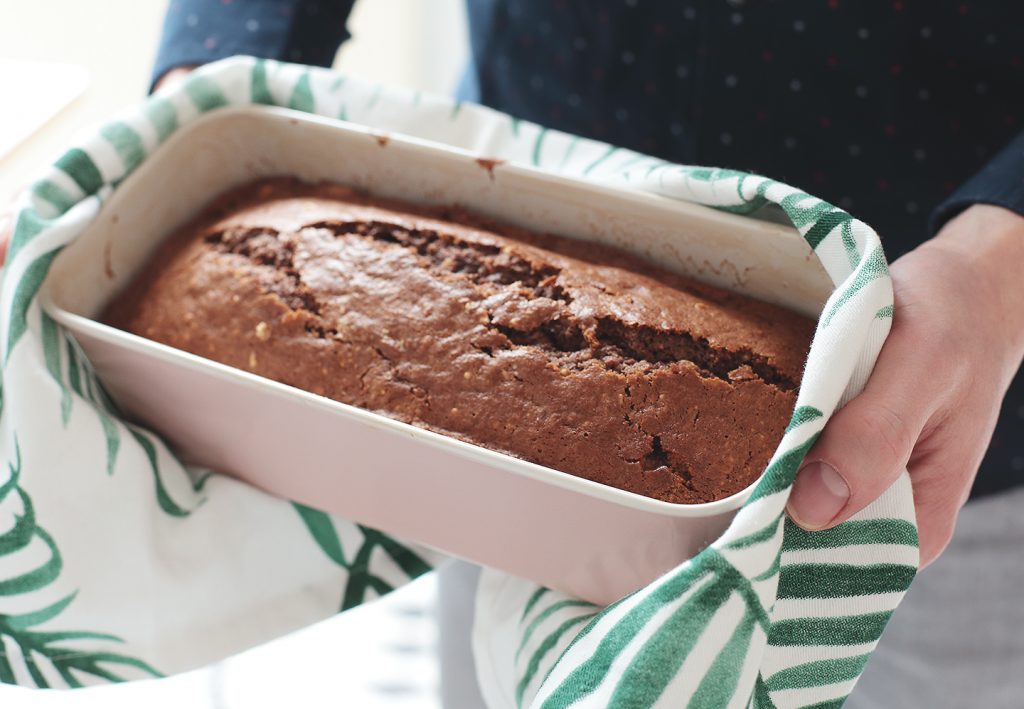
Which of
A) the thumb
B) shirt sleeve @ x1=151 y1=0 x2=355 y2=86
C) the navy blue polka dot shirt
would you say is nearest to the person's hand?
the thumb

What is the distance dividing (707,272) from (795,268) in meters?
0.08

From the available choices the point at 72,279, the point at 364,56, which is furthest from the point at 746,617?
the point at 364,56

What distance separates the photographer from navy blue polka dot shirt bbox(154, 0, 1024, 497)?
0.99 meters

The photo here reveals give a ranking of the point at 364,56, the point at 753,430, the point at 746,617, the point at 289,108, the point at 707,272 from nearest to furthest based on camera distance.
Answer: the point at 746,617, the point at 753,430, the point at 707,272, the point at 289,108, the point at 364,56

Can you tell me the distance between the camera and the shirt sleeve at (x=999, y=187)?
2.63 ft

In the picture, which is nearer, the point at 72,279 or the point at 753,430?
the point at 753,430

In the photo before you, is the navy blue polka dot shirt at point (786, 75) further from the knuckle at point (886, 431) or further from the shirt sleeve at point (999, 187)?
the knuckle at point (886, 431)

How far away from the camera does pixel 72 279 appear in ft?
2.83

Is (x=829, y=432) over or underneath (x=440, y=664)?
over

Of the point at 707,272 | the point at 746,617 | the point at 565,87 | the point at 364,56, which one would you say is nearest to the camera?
the point at 746,617

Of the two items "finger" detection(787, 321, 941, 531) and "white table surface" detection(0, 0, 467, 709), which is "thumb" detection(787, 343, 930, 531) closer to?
"finger" detection(787, 321, 941, 531)

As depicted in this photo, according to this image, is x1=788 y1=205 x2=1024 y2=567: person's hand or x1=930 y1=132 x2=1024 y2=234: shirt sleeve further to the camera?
x1=930 y1=132 x2=1024 y2=234: shirt sleeve

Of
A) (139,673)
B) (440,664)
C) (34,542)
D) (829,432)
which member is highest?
(829,432)

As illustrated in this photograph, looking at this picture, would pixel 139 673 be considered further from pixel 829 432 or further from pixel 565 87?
pixel 565 87
